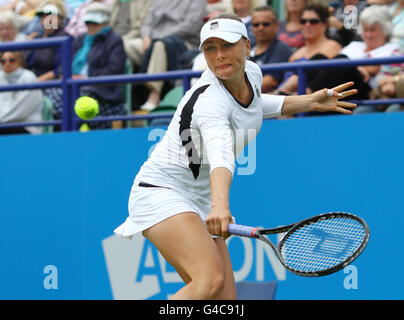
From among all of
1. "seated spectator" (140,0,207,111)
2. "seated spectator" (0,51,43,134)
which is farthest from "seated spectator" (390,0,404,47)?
"seated spectator" (0,51,43,134)

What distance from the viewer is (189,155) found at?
173 inches

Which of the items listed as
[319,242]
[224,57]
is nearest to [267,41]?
[224,57]

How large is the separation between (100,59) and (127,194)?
143 centimetres

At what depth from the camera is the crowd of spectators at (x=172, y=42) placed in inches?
261

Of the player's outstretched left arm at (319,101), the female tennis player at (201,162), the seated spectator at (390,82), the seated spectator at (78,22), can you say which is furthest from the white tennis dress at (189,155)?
the seated spectator at (78,22)

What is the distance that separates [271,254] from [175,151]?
2.26 m

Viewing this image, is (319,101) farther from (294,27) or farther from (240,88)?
(294,27)

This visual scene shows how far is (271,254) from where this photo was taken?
6453 millimetres

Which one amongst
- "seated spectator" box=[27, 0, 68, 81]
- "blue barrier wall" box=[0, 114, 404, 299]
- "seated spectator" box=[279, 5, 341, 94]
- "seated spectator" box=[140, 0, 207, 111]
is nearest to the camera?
"blue barrier wall" box=[0, 114, 404, 299]

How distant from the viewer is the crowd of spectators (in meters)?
→ 6.63

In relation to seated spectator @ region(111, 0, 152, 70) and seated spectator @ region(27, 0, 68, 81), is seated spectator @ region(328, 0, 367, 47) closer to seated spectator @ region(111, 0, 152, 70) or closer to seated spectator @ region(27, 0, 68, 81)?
seated spectator @ region(111, 0, 152, 70)

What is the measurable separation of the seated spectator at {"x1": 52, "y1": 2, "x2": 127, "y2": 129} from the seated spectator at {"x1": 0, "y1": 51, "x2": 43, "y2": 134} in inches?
8.1
